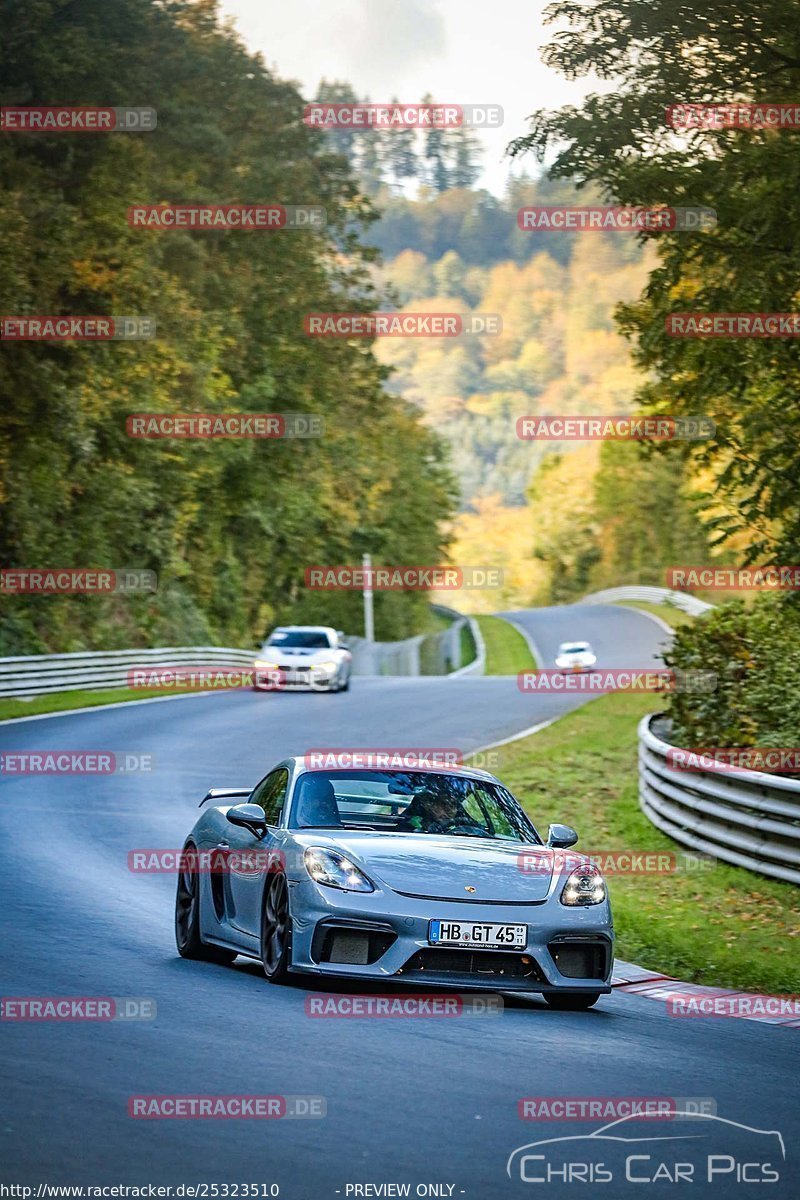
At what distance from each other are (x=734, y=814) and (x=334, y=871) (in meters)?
7.02

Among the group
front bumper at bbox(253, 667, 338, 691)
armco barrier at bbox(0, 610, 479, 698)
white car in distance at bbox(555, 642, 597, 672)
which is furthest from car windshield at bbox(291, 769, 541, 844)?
white car in distance at bbox(555, 642, 597, 672)

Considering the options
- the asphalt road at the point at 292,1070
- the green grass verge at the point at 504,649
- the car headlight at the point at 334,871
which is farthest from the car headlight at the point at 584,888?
the green grass verge at the point at 504,649

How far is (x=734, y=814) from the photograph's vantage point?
1579cm

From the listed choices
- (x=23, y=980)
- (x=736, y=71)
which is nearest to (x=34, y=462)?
(x=736, y=71)

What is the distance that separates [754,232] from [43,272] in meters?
24.6

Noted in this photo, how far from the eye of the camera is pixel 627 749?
29.7 metres

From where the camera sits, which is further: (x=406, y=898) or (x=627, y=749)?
(x=627, y=749)

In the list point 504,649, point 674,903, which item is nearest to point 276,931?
point 674,903

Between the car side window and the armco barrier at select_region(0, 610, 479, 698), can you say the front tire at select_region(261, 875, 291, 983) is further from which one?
the armco barrier at select_region(0, 610, 479, 698)

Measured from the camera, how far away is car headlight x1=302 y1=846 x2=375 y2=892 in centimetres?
948

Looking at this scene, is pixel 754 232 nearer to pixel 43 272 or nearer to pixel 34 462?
pixel 43 272

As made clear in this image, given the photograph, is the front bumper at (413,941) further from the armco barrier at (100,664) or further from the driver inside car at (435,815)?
the armco barrier at (100,664)

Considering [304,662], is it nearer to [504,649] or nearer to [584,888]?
[584,888]

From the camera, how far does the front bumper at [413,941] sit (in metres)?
9.30
